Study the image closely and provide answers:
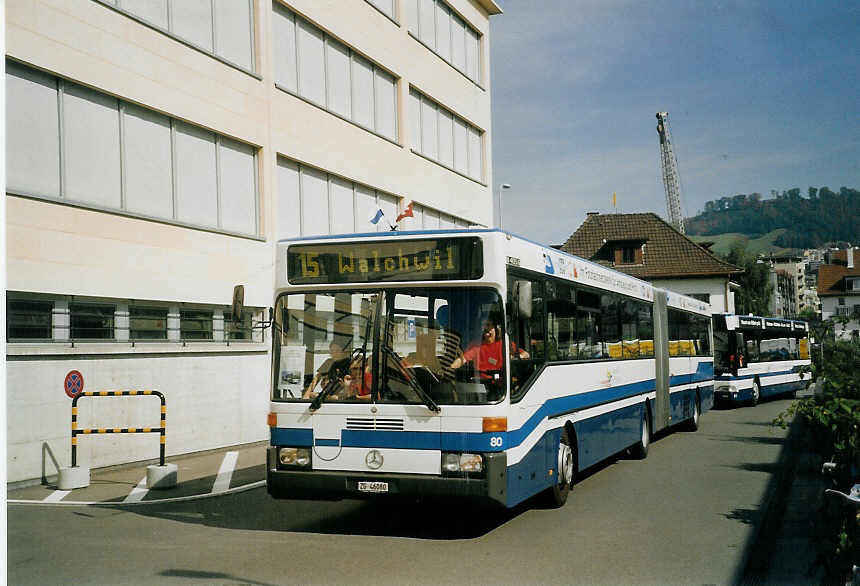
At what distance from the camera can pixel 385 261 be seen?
29.0 feet

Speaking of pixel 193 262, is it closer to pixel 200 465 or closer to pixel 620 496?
pixel 200 465

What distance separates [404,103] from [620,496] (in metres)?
18.9

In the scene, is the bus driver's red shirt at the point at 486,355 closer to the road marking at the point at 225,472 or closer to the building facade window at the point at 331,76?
the road marking at the point at 225,472

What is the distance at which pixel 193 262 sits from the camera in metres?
17.9

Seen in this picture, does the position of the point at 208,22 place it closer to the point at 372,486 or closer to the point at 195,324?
the point at 195,324

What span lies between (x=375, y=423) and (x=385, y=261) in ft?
5.08

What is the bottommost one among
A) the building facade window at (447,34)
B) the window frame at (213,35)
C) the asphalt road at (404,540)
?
the asphalt road at (404,540)

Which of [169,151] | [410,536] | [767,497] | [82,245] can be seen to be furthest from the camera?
[169,151]

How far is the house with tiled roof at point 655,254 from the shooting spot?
61947mm

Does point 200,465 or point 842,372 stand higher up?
point 842,372

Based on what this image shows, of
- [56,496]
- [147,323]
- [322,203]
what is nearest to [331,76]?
[322,203]

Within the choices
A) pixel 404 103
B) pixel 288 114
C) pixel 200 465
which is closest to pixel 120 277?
pixel 200 465

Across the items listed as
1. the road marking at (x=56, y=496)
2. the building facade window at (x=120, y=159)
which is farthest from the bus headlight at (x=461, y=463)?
the building facade window at (x=120, y=159)

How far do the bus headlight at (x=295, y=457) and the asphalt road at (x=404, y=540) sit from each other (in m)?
0.71
